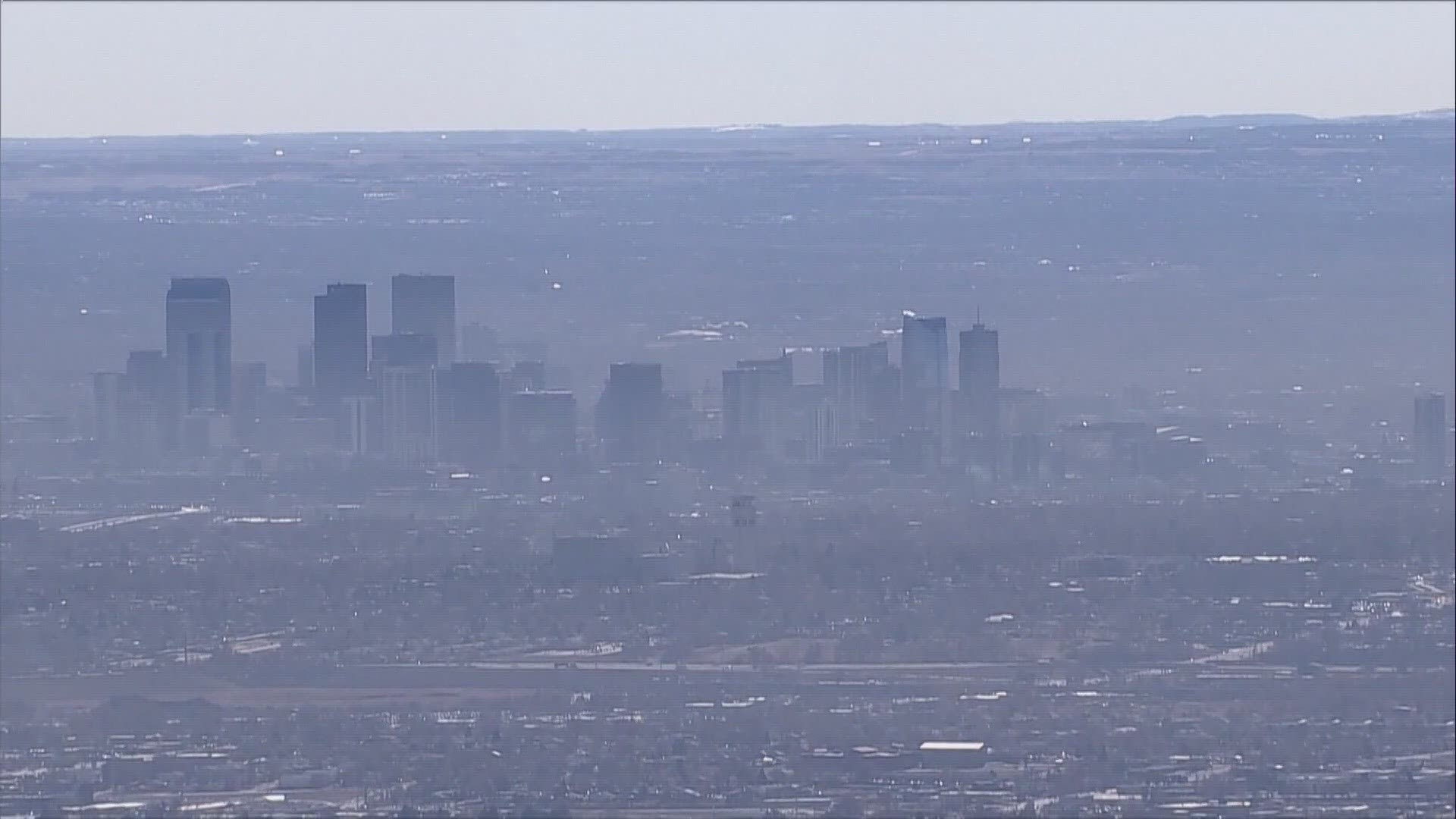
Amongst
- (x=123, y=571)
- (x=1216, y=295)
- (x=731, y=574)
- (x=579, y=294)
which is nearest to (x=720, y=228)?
(x=579, y=294)

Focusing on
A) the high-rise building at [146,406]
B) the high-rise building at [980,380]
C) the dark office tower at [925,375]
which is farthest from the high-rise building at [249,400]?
the high-rise building at [980,380]

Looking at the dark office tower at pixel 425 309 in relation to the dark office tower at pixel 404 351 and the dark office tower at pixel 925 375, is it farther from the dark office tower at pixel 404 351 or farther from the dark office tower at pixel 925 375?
the dark office tower at pixel 925 375

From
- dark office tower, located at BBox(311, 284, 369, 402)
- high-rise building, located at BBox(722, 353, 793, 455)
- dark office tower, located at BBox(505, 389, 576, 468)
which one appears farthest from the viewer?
high-rise building, located at BBox(722, 353, 793, 455)

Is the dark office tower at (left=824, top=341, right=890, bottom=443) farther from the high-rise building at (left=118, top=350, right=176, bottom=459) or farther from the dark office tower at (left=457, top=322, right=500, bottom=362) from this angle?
the high-rise building at (left=118, top=350, right=176, bottom=459)

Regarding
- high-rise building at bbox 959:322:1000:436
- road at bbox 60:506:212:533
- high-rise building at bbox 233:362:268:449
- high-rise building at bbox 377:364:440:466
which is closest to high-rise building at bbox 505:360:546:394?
high-rise building at bbox 377:364:440:466

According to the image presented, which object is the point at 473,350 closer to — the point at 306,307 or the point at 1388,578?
the point at 306,307
